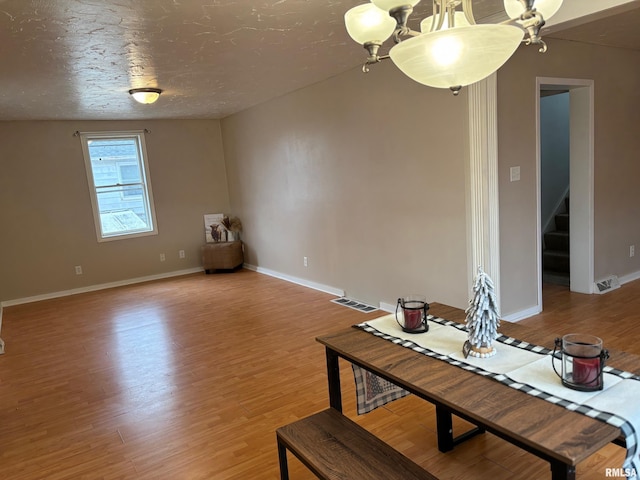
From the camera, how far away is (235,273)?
6.73 m

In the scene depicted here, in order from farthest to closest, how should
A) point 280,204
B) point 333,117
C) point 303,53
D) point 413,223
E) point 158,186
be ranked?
point 158,186 → point 280,204 → point 333,117 → point 413,223 → point 303,53

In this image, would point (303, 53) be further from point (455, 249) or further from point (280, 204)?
point (280, 204)

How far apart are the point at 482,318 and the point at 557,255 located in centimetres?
403

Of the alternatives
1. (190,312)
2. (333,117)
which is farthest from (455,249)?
(190,312)

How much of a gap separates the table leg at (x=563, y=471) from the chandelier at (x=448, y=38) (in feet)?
3.81

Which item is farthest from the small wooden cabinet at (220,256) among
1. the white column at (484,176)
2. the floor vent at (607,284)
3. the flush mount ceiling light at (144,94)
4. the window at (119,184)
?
the floor vent at (607,284)

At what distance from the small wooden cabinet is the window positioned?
85 centimetres

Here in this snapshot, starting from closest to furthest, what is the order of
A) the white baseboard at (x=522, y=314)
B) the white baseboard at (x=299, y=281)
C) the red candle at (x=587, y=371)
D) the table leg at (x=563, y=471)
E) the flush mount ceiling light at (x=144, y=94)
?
the table leg at (x=563, y=471)
the red candle at (x=587, y=371)
the white baseboard at (x=522, y=314)
the flush mount ceiling light at (x=144, y=94)
the white baseboard at (x=299, y=281)

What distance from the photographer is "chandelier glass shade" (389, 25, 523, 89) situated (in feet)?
4.37

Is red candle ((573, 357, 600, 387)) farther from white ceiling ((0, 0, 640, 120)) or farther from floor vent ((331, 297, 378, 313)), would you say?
floor vent ((331, 297, 378, 313))

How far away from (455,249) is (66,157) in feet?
17.1

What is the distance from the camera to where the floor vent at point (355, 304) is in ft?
14.5

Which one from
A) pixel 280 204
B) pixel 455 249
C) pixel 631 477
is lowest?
pixel 631 477

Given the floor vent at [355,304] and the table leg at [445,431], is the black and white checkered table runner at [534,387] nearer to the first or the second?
the table leg at [445,431]
